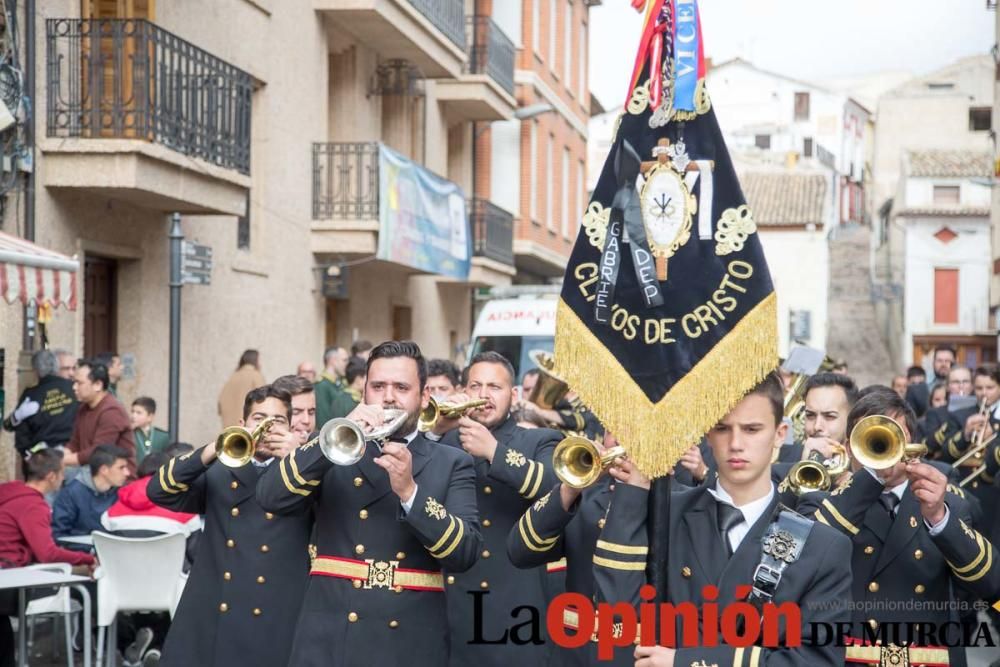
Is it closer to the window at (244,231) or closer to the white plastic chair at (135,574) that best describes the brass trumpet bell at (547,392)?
the white plastic chair at (135,574)

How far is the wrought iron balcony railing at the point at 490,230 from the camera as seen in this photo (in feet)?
92.5

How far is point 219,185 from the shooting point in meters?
15.7

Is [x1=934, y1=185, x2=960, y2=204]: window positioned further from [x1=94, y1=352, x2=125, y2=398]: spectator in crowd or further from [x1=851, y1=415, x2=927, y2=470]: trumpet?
[x1=851, y1=415, x2=927, y2=470]: trumpet

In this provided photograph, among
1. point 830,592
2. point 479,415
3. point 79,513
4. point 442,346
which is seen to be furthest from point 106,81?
point 442,346

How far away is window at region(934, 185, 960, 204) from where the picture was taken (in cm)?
5872

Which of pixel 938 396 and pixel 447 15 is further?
pixel 447 15

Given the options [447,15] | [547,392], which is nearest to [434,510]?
[547,392]

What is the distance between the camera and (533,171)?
3291 centimetres

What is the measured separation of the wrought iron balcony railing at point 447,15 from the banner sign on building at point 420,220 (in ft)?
7.39

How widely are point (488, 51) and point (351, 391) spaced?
14.1 metres

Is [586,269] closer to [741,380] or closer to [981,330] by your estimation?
[741,380]

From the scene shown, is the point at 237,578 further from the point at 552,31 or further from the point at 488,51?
the point at 552,31

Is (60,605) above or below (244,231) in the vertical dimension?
below

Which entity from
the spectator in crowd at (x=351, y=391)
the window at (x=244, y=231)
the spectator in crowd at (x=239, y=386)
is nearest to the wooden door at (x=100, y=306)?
the spectator in crowd at (x=239, y=386)
